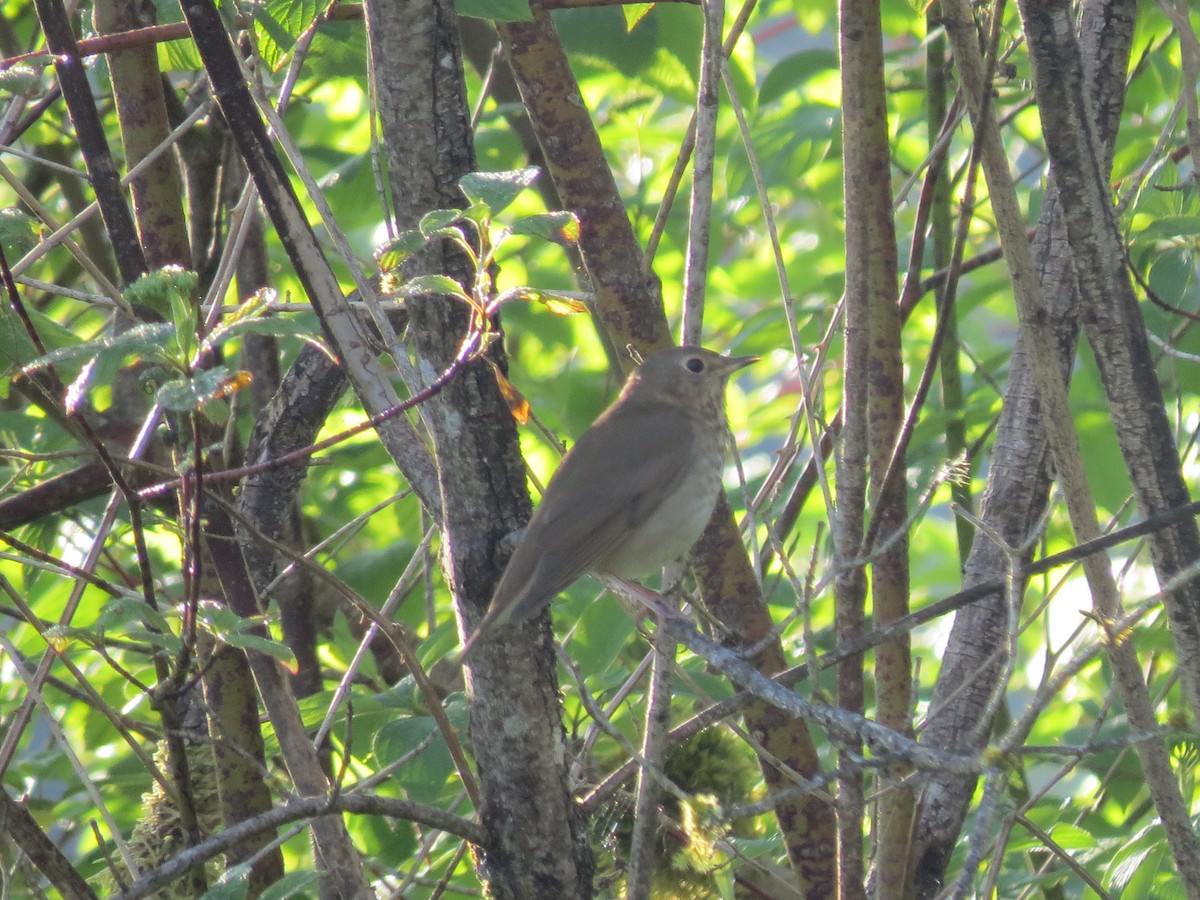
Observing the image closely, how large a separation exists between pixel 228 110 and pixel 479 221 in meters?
0.49

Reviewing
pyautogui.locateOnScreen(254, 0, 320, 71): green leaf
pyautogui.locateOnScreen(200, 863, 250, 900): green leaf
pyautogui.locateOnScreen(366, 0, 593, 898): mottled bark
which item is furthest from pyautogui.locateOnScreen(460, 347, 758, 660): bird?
pyautogui.locateOnScreen(254, 0, 320, 71): green leaf

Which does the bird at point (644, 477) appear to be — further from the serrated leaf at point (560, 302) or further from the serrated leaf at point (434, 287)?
the serrated leaf at point (434, 287)

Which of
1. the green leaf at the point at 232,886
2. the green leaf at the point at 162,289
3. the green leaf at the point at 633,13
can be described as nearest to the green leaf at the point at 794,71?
the green leaf at the point at 633,13

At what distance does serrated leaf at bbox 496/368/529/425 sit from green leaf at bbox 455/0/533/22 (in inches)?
29.6

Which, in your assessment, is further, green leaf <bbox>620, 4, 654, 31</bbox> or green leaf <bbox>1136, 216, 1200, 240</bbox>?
green leaf <bbox>620, 4, 654, 31</bbox>

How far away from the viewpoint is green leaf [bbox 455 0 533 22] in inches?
96.8

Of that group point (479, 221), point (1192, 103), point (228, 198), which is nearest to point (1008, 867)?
point (1192, 103)

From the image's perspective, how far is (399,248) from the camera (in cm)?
185

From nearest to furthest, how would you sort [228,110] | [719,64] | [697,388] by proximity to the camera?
1. [228,110]
2. [719,64]
3. [697,388]

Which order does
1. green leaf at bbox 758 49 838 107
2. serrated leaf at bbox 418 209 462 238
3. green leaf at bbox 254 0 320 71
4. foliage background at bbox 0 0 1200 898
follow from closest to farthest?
serrated leaf at bbox 418 209 462 238 → green leaf at bbox 254 0 320 71 → foliage background at bbox 0 0 1200 898 → green leaf at bbox 758 49 838 107

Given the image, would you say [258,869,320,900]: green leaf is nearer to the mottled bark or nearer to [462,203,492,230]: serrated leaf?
the mottled bark

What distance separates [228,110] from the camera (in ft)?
6.50

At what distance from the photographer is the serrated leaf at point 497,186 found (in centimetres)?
178

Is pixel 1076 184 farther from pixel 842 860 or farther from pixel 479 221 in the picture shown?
pixel 842 860
